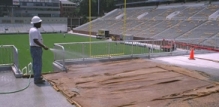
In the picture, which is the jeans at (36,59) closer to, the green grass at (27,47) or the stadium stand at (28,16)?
the green grass at (27,47)

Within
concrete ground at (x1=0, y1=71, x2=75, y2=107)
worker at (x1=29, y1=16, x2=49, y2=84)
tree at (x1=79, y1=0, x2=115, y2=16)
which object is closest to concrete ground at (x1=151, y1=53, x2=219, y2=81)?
concrete ground at (x1=0, y1=71, x2=75, y2=107)

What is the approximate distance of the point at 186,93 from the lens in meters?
5.34

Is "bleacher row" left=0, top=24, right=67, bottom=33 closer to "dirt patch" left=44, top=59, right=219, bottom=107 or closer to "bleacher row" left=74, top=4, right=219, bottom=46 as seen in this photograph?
"bleacher row" left=74, top=4, right=219, bottom=46

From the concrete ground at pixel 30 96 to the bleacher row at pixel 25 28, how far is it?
150 ft

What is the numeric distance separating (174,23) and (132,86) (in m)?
27.1

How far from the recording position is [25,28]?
170ft

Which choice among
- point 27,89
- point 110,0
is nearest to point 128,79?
point 27,89

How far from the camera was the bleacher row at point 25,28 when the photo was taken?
49.8 metres

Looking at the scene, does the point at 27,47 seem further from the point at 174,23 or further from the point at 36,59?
the point at 36,59

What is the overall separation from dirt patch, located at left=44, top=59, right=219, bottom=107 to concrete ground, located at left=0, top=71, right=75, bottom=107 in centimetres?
19

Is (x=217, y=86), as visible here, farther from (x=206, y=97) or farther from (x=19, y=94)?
(x=19, y=94)

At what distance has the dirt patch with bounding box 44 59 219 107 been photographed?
4.90 meters

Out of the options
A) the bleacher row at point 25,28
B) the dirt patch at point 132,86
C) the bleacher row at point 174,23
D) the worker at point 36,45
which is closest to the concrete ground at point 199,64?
the dirt patch at point 132,86

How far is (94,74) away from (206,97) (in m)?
3.05
